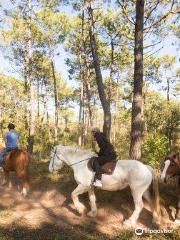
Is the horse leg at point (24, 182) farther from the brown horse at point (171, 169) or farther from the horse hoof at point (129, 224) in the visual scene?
the brown horse at point (171, 169)

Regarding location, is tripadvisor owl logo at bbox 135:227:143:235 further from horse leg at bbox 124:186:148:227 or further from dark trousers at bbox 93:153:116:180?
dark trousers at bbox 93:153:116:180

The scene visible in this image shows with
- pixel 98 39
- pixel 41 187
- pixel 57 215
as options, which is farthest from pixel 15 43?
pixel 57 215

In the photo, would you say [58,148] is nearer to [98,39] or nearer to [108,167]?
[108,167]

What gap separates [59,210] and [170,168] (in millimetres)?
3608

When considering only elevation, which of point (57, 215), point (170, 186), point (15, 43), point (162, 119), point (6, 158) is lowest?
point (57, 215)

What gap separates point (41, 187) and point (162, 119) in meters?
10.4

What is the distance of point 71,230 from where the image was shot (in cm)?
457

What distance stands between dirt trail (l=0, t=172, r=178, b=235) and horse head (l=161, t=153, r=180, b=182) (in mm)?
1348

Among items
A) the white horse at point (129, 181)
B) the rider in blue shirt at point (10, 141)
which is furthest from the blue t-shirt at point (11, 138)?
the white horse at point (129, 181)

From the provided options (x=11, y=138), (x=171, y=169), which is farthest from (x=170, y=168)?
(x=11, y=138)

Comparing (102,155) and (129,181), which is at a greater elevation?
(102,155)

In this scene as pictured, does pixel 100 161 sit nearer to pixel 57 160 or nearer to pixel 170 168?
pixel 57 160

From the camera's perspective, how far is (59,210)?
575 centimetres

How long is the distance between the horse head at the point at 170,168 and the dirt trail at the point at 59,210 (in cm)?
135
